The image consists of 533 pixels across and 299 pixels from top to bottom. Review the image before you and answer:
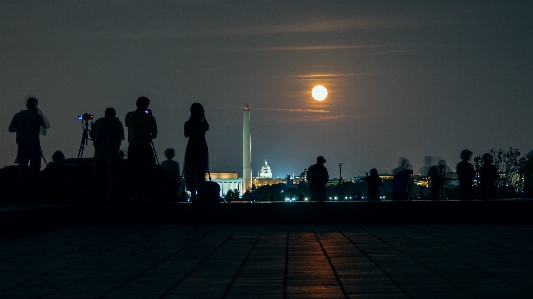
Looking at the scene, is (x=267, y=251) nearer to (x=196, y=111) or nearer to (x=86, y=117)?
(x=196, y=111)

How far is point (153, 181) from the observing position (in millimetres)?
12922

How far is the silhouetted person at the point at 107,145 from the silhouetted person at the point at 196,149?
1179 millimetres

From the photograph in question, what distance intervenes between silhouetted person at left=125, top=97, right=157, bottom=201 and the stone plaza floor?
184 centimetres

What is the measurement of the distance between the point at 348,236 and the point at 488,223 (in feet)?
12.2

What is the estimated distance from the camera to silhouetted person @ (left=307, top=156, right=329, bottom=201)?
17359 mm

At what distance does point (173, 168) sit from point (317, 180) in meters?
3.54

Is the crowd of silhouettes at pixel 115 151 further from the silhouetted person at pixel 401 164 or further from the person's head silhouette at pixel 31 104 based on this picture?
the silhouetted person at pixel 401 164

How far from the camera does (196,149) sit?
512 inches

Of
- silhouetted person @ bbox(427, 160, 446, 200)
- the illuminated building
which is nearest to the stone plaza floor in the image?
silhouetted person @ bbox(427, 160, 446, 200)

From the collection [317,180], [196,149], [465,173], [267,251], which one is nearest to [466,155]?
[465,173]

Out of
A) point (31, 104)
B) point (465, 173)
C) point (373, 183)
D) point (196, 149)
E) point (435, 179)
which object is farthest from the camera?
point (373, 183)

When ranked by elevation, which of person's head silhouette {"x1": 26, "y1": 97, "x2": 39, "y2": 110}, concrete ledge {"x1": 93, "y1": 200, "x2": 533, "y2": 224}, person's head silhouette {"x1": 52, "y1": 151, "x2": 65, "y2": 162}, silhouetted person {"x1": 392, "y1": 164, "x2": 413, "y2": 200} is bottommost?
concrete ledge {"x1": 93, "y1": 200, "x2": 533, "y2": 224}

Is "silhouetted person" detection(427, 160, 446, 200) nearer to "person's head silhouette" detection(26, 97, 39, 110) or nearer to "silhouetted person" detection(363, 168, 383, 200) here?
"silhouetted person" detection(363, 168, 383, 200)

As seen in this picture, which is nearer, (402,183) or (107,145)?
(107,145)
